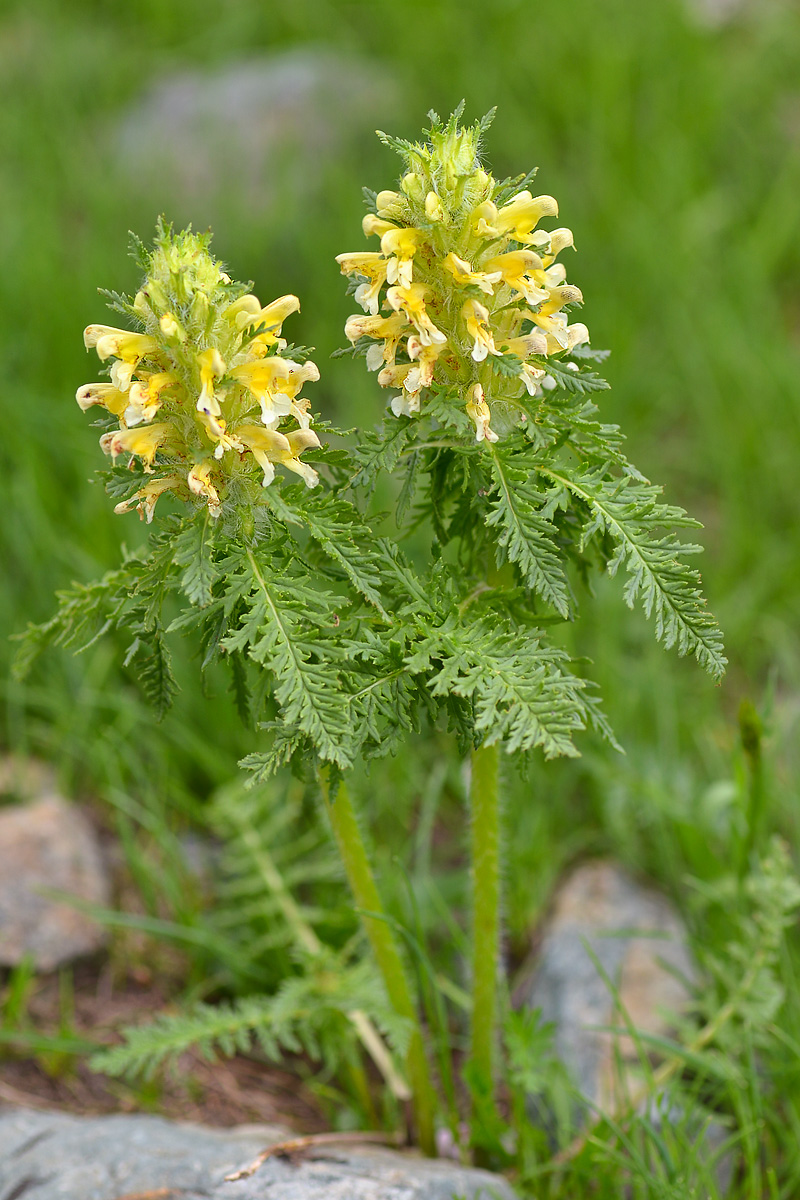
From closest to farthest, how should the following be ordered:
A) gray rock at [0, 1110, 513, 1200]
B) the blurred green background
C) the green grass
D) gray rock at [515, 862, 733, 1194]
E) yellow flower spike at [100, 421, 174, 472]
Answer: yellow flower spike at [100, 421, 174, 472] < gray rock at [0, 1110, 513, 1200] < gray rock at [515, 862, 733, 1194] < the green grass < the blurred green background

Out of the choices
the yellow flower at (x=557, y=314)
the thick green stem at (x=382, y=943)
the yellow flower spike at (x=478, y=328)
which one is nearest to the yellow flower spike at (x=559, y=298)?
the yellow flower at (x=557, y=314)

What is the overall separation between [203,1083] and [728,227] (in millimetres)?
3906

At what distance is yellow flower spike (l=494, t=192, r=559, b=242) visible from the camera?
53.7 inches

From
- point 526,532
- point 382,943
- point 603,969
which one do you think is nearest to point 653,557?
point 526,532

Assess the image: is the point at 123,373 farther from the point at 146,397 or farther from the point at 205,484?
the point at 205,484

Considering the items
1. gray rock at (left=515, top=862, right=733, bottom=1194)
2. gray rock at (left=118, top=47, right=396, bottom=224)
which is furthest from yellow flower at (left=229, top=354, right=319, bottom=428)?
gray rock at (left=118, top=47, right=396, bottom=224)

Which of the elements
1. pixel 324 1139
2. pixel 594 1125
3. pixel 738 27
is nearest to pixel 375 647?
pixel 324 1139

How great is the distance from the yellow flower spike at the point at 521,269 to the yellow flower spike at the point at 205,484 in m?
0.44

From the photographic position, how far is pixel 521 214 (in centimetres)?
137

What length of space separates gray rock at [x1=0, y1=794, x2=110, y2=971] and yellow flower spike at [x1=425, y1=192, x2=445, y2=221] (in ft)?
5.71

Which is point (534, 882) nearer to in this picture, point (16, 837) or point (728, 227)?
point (16, 837)

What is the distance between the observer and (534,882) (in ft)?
8.51

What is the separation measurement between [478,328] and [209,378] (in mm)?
345

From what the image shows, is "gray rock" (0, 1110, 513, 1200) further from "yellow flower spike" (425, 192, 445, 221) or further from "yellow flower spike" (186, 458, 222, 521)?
"yellow flower spike" (425, 192, 445, 221)
